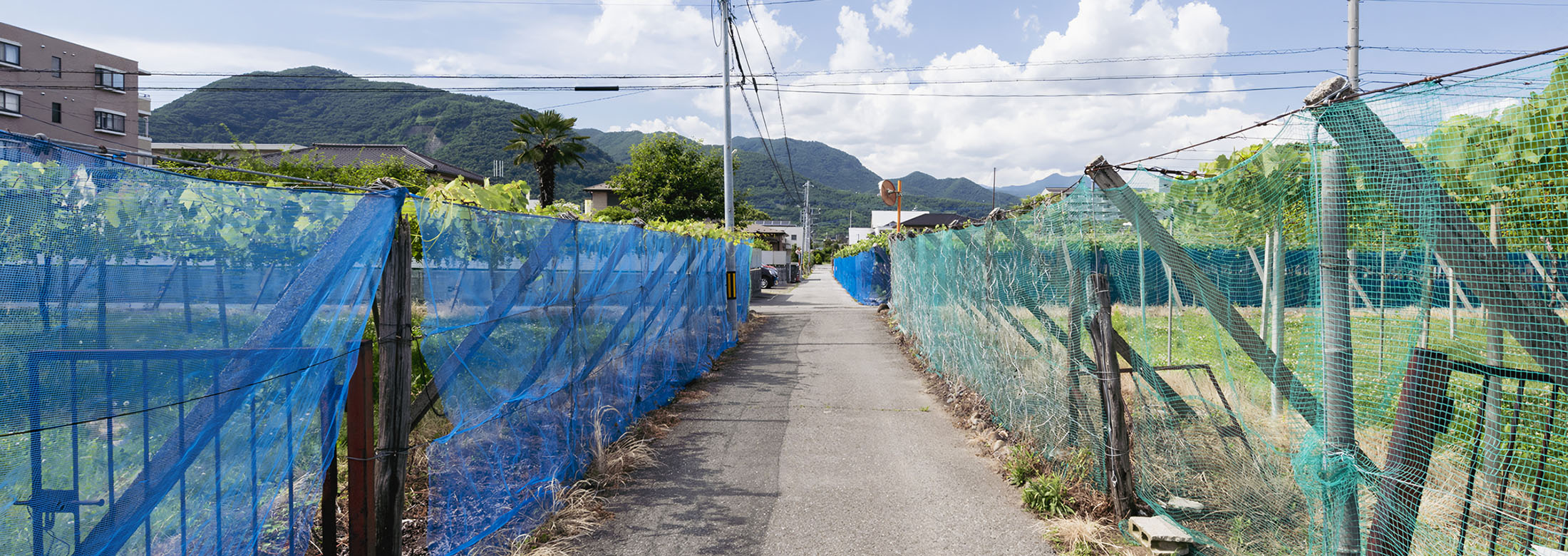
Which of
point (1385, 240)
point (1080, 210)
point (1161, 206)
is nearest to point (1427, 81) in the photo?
point (1385, 240)

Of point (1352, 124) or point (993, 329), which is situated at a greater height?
point (1352, 124)

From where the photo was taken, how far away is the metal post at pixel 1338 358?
2590 millimetres

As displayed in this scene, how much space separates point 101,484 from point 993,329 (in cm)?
602

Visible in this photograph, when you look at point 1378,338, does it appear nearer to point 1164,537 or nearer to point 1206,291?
point 1206,291

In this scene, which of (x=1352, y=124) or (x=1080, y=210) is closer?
(x=1352, y=124)

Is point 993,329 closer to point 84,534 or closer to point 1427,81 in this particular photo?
point 1427,81

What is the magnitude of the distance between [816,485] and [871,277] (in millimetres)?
18938

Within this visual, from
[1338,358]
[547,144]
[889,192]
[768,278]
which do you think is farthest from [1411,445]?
[547,144]

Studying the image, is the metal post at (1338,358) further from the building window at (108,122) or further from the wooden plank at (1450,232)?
the building window at (108,122)

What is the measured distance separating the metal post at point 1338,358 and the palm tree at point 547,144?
108 feet

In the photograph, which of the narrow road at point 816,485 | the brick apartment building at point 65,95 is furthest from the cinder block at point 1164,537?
the brick apartment building at point 65,95

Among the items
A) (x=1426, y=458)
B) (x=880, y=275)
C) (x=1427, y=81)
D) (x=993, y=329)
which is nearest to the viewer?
(x=1427, y=81)

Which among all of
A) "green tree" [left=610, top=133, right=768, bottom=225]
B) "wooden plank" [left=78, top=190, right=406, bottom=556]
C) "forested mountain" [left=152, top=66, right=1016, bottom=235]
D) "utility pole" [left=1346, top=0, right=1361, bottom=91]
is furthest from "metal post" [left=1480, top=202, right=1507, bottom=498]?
"forested mountain" [left=152, top=66, right=1016, bottom=235]

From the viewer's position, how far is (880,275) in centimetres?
2242
